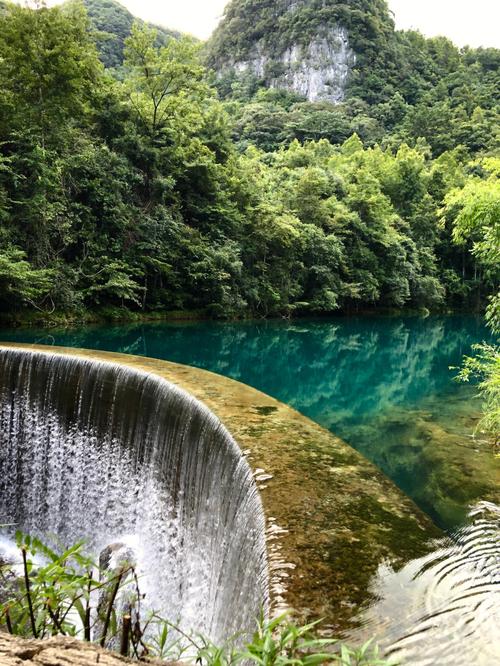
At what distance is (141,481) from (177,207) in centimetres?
1519

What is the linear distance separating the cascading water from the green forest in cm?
409

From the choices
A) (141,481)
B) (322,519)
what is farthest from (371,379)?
(322,519)

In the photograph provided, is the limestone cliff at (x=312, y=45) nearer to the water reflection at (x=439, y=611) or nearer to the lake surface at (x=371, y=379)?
the lake surface at (x=371, y=379)

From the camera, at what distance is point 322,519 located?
2.55m

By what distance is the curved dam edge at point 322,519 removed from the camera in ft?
6.34

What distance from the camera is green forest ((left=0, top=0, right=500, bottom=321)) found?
44.6 ft

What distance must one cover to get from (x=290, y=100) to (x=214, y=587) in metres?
65.0

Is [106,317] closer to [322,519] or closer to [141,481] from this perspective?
[141,481]

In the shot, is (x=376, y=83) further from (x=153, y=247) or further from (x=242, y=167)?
(x=153, y=247)

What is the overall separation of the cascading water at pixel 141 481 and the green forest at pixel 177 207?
4.09 m

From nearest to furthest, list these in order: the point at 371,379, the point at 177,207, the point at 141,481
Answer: the point at 141,481, the point at 371,379, the point at 177,207

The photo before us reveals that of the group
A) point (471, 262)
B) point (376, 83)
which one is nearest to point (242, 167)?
point (471, 262)

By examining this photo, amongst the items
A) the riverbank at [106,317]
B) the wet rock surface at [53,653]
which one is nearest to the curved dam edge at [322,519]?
the wet rock surface at [53,653]

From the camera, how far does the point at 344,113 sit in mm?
54438
